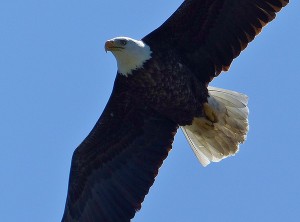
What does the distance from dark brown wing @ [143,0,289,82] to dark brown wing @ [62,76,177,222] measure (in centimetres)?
84

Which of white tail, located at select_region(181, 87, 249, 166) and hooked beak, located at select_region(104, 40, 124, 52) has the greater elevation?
hooked beak, located at select_region(104, 40, 124, 52)

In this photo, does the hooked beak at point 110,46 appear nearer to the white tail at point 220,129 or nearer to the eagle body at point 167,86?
the eagle body at point 167,86

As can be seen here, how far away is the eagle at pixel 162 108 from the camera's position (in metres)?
9.21

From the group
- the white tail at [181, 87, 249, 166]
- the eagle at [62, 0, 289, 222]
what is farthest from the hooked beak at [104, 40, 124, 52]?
the white tail at [181, 87, 249, 166]

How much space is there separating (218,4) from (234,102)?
4.06ft

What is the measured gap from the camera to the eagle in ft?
30.2

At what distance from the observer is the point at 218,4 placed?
30.7 ft

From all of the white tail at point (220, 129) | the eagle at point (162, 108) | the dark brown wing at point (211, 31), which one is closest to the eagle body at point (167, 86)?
the eagle at point (162, 108)

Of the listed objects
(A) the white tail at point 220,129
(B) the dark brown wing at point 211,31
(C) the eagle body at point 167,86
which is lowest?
(A) the white tail at point 220,129

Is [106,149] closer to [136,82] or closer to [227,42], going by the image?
[136,82]

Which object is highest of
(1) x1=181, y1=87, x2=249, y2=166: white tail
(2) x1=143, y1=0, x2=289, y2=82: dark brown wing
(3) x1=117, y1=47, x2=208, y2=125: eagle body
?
(2) x1=143, y1=0, x2=289, y2=82: dark brown wing

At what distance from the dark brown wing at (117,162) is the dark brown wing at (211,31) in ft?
2.75

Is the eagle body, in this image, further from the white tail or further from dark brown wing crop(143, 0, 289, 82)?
the white tail

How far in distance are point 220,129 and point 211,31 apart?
129 cm
